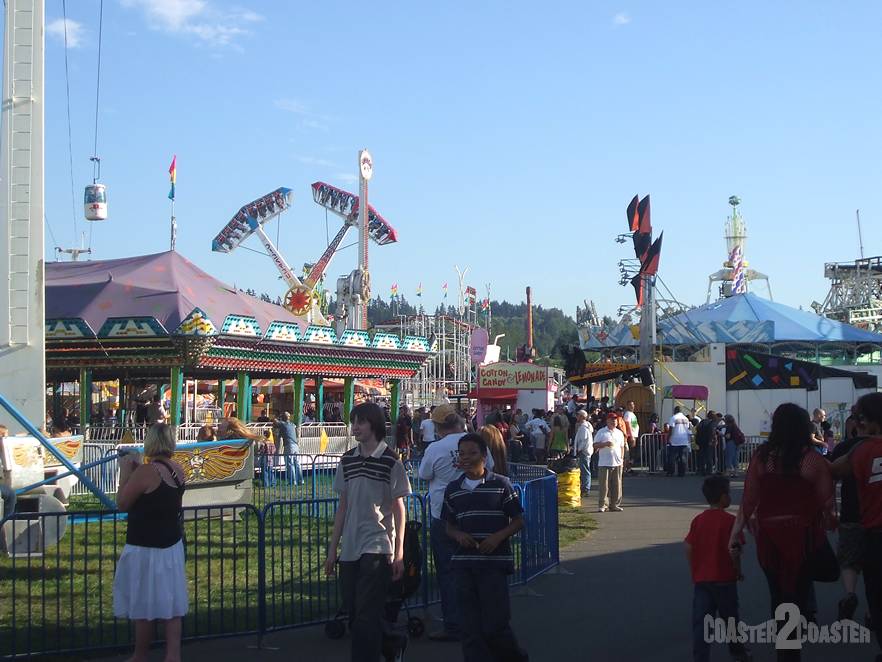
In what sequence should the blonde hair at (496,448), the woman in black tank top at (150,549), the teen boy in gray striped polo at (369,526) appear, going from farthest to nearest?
the blonde hair at (496,448)
the woman in black tank top at (150,549)
the teen boy in gray striped polo at (369,526)

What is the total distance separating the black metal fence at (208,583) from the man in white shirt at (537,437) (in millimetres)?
14759

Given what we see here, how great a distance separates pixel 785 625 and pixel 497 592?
170cm

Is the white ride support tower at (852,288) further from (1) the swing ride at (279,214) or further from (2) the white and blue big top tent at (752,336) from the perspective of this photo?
(1) the swing ride at (279,214)

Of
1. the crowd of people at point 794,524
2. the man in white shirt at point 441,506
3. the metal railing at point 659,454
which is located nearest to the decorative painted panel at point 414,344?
the metal railing at point 659,454

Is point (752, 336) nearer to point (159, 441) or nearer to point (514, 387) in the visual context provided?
point (514, 387)

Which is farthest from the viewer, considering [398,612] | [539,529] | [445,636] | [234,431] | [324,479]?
[324,479]

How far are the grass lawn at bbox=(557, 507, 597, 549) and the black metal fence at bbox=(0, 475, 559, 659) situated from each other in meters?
2.18

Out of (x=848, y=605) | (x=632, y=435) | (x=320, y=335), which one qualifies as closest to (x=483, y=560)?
(x=848, y=605)

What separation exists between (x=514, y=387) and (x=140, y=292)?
1207 cm

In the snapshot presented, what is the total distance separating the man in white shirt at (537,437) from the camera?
1040 inches

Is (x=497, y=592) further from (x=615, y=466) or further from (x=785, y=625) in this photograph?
(x=615, y=466)

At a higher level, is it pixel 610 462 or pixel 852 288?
pixel 852 288

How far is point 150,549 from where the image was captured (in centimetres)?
644

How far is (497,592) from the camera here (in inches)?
235
